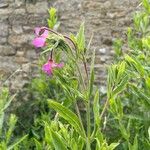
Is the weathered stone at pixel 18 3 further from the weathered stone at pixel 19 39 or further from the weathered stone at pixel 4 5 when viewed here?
the weathered stone at pixel 19 39

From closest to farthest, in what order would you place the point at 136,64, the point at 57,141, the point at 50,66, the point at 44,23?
the point at 57,141, the point at 50,66, the point at 136,64, the point at 44,23

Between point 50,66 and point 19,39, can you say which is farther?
point 19,39

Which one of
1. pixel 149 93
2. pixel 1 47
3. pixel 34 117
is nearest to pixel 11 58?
pixel 1 47

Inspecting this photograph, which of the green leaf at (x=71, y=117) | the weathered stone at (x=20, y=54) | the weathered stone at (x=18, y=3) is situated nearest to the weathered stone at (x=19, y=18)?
the weathered stone at (x=18, y=3)

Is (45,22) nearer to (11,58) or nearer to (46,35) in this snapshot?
(11,58)

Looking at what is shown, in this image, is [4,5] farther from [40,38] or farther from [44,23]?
[40,38]

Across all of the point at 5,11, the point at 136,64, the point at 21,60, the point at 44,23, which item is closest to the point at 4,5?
the point at 5,11
